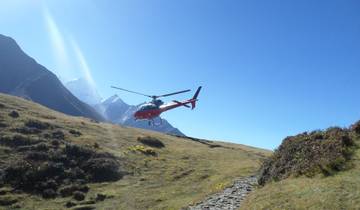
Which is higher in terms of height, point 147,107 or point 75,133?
point 147,107

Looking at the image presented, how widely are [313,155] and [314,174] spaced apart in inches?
118

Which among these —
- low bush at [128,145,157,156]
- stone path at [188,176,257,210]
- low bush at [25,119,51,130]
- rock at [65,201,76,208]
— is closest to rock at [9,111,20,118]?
low bush at [25,119,51,130]

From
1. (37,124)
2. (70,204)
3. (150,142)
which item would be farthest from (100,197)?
(150,142)

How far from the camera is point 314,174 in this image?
93.7 ft

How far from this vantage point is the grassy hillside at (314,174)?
77.1ft

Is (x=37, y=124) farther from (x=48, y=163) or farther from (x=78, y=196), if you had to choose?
(x=78, y=196)

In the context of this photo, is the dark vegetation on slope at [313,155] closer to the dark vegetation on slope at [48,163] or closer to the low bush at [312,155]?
the low bush at [312,155]

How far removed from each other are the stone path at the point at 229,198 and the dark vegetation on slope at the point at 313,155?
1898 millimetres

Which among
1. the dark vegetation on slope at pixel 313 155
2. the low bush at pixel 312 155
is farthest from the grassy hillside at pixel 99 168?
the dark vegetation on slope at pixel 313 155

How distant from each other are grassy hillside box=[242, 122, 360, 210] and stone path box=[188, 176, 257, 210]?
5.76 ft

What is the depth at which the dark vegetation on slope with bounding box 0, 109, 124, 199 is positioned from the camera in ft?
158

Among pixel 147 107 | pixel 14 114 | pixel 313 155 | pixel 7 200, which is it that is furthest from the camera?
pixel 147 107

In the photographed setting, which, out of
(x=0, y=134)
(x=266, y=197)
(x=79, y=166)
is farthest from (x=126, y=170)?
(x=266, y=197)

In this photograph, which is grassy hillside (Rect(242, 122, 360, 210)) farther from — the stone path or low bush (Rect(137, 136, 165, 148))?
low bush (Rect(137, 136, 165, 148))
